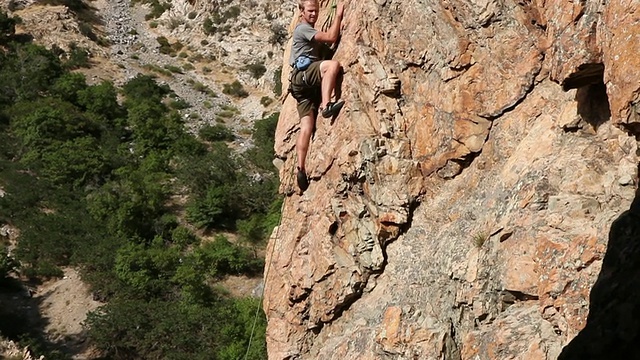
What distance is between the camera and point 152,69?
39.7 m

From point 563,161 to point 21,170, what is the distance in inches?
1173

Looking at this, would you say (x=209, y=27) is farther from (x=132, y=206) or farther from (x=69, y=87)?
(x=132, y=206)

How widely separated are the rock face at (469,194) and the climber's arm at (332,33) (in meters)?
0.20

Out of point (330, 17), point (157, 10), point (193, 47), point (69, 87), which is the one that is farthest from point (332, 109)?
point (157, 10)

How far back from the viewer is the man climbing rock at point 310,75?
23.0 ft

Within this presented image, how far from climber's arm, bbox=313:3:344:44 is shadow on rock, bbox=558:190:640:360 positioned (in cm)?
444

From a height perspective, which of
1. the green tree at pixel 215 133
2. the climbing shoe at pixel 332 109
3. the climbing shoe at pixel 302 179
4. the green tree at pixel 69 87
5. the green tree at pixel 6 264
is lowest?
the green tree at pixel 6 264

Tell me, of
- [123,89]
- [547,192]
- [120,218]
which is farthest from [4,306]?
[547,192]

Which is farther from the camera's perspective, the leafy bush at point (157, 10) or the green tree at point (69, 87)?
the leafy bush at point (157, 10)

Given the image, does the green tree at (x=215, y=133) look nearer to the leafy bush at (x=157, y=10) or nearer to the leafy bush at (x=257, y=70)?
the leafy bush at (x=257, y=70)

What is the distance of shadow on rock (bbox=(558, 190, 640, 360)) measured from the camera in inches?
136

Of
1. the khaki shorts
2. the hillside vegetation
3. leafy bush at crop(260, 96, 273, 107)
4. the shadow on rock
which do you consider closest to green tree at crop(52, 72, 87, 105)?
the hillside vegetation

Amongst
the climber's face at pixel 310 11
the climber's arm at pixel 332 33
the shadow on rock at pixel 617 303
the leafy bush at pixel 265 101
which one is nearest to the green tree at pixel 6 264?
the leafy bush at pixel 265 101

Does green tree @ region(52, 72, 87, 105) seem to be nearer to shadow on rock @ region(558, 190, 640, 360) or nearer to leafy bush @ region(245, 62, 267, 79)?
leafy bush @ region(245, 62, 267, 79)
